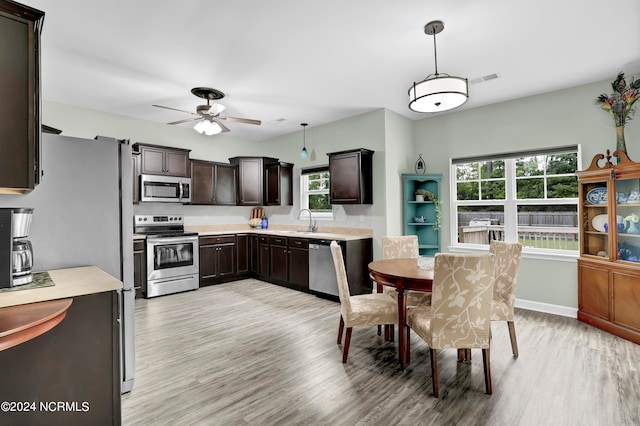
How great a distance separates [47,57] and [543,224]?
6.12 m

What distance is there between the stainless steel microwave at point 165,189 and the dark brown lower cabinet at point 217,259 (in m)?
0.82

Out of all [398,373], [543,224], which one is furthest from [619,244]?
[398,373]

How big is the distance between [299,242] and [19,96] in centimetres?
396

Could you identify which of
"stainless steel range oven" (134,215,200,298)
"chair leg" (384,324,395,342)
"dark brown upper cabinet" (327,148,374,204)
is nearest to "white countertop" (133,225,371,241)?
"stainless steel range oven" (134,215,200,298)

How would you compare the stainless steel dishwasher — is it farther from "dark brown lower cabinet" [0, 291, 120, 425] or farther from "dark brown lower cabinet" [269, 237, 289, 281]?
"dark brown lower cabinet" [0, 291, 120, 425]

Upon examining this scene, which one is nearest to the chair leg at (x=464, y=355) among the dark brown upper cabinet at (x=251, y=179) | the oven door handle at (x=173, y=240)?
the oven door handle at (x=173, y=240)

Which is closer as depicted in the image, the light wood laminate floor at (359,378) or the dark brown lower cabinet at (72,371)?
the dark brown lower cabinet at (72,371)

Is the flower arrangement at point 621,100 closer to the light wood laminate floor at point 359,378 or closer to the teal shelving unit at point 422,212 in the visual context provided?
the teal shelving unit at point 422,212

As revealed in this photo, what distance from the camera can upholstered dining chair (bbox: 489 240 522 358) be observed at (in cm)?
274

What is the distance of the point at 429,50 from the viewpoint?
10.2ft

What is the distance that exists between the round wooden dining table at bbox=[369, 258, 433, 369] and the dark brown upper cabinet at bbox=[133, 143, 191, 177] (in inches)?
161

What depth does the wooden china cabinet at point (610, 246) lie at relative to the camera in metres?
3.22

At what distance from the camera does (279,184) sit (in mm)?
6195

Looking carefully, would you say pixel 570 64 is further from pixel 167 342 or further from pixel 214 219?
pixel 214 219
